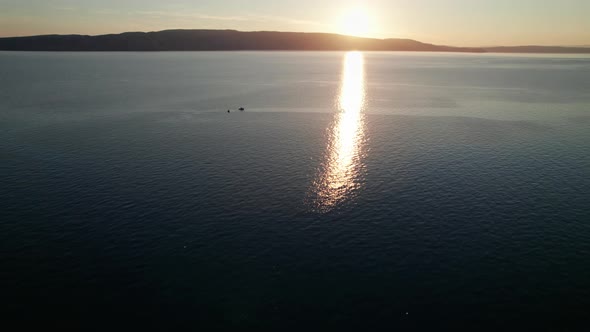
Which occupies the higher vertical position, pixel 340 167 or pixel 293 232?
pixel 340 167

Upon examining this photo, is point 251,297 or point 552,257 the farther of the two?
point 552,257

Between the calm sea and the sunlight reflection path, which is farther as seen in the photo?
the sunlight reflection path

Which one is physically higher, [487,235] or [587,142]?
[587,142]

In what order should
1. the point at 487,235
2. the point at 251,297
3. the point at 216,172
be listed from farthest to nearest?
the point at 216,172 → the point at 487,235 → the point at 251,297

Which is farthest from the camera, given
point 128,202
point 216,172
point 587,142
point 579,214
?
point 587,142

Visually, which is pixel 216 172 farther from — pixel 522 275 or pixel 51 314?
pixel 522 275

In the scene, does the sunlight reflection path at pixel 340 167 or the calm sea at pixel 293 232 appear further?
the sunlight reflection path at pixel 340 167

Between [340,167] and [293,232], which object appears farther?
[340,167]

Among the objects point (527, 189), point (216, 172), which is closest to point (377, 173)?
point (527, 189)

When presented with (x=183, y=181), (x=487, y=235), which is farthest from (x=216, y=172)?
(x=487, y=235)

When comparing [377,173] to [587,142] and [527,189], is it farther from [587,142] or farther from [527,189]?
[587,142]
